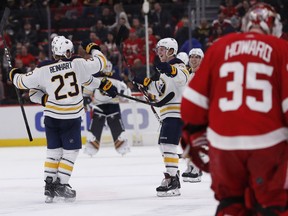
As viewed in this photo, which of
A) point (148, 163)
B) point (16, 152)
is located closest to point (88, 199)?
point (148, 163)

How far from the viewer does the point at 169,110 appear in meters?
7.77

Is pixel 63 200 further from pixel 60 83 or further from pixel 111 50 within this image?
pixel 111 50

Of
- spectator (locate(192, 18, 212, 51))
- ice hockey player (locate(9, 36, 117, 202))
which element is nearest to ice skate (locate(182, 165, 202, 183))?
ice hockey player (locate(9, 36, 117, 202))

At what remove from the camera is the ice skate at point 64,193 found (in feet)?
23.8

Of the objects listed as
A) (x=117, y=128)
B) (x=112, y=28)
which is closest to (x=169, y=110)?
(x=117, y=128)

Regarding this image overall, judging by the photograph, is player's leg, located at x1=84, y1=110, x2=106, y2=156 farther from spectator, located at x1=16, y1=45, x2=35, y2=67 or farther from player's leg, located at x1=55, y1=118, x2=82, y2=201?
player's leg, located at x1=55, y1=118, x2=82, y2=201

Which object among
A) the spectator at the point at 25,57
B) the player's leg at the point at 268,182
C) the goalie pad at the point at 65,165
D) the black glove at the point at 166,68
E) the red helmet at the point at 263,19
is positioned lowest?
the spectator at the point at 25,57

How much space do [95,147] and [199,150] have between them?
7.49m

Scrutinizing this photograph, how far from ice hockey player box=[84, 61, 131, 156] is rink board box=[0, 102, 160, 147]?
1.52 metres

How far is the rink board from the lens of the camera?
13.0 metres

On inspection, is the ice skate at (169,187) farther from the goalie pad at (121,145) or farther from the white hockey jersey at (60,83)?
the goalie pad at (121,145)

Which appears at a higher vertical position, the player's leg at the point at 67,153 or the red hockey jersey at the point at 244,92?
the red hockey jersey at the point at 244,92

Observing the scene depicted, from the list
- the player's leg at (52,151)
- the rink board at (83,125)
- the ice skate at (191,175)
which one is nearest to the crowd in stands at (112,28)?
the rink board at (83,125)

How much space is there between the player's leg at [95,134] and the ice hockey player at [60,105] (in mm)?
3941
